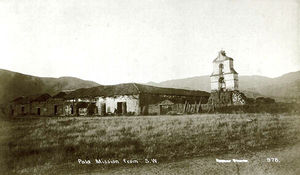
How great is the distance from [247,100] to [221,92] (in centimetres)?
263

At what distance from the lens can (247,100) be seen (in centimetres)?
2394

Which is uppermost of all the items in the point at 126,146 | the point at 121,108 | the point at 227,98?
the point at 227,98

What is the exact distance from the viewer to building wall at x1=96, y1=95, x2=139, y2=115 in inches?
1038

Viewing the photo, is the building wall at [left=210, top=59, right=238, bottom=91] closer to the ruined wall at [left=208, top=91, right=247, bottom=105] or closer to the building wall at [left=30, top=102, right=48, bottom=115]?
the ruined wall at [left=208, top=91, right=247, bottom=105]

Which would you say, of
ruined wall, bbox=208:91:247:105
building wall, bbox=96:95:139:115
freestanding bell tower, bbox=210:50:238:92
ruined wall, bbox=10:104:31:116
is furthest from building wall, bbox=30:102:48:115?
freestanding bell tower, bbox=210:50:238:92

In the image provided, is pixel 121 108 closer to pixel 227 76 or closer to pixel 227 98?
pixel 227 98

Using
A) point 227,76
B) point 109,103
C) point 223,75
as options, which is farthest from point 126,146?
point 109,103

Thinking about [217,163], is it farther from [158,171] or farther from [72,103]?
[72,103]

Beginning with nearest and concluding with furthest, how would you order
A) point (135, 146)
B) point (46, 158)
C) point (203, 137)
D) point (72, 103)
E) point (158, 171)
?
point (158, 171) < point (46, 158) < point (135, 146) < point (203, 137) < point (72, 103)

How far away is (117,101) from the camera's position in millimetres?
27469

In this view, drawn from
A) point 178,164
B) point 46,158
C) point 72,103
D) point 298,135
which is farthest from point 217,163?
point 72,103

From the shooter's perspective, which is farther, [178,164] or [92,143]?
[92,143]

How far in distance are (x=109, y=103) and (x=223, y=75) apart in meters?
13.1

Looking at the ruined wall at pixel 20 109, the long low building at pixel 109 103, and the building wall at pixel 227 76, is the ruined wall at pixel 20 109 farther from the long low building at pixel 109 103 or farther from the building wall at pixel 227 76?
the building wall at pixel 227 76
